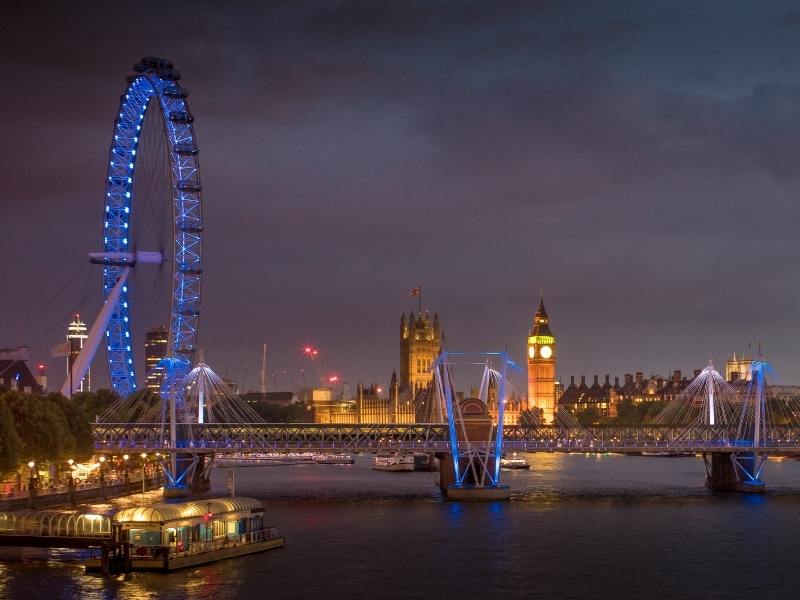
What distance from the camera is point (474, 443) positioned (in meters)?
94.8

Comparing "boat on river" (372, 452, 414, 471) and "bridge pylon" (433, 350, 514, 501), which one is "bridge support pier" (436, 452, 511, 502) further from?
"boat on river" (372, 452, 414, 471)

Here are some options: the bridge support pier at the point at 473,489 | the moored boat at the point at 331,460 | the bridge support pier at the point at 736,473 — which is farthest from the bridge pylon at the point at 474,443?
the moored boat at the point at 331,460

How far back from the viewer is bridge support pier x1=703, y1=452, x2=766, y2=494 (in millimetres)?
102312

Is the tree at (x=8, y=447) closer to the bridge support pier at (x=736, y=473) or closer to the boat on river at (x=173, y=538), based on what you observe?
the boat on river at (x=173, y=538)

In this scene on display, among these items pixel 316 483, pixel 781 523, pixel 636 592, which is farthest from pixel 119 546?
pixel 316 483

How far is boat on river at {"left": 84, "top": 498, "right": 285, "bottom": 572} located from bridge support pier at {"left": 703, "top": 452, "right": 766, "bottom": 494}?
4877cm

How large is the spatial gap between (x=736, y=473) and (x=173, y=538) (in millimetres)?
54647

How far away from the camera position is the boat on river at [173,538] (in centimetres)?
5775

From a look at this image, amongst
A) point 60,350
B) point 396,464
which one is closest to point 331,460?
point 396,464

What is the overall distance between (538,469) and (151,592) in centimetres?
10485

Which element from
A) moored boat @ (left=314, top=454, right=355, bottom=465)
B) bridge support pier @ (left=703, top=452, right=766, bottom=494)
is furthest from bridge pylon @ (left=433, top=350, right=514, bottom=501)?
moored boat @ (left=314, top=454, right=355, bottom=465)

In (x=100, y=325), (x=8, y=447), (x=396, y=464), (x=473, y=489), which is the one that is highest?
(x=100, y=325)

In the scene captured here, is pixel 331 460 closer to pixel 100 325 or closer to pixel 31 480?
pixel 100 325

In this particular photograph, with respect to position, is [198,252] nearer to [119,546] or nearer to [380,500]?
[380,500]
